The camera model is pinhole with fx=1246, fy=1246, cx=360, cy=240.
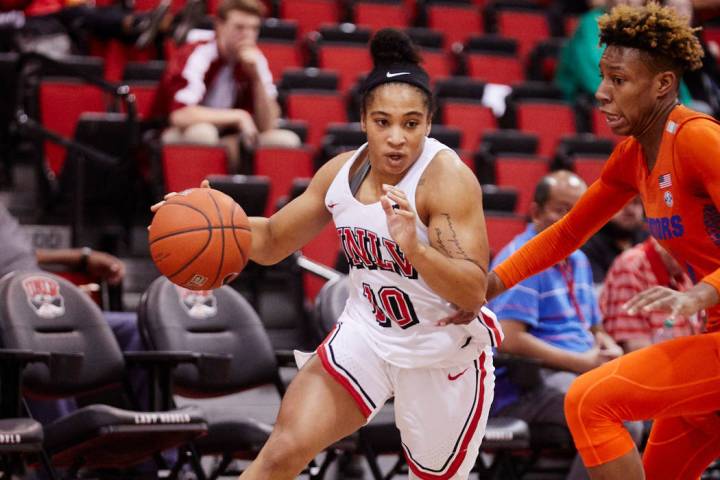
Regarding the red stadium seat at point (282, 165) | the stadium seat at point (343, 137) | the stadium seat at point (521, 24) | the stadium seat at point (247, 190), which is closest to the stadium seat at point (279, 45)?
the stadium seat at point (343, 137)

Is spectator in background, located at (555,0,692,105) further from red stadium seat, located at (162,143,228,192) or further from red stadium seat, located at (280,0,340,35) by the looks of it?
red stadium seat, located at (162,143,228,192)

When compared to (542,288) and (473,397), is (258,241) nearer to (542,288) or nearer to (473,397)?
(473,397)

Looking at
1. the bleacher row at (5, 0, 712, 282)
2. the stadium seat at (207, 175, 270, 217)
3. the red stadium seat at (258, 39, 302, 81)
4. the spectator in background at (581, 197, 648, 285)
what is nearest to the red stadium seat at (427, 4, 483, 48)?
the bleacher row at (5, 0, 712, 282)

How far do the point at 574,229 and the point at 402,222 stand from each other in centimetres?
85

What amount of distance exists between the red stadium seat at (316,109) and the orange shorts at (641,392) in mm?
5280

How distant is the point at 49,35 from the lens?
28.0 feet

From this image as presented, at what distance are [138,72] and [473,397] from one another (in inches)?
214

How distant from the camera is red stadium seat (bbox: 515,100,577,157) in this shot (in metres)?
9.74

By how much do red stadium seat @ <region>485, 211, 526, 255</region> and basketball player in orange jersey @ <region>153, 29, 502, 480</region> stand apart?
3.54 m

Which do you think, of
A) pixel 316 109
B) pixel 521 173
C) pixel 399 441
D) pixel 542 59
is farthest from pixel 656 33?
pixel 542 59

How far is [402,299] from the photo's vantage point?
390cm

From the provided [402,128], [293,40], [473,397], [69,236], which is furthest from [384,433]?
[293,40]

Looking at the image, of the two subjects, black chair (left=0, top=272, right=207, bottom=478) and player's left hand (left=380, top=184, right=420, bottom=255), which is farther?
black chair (left=0, top=272, right=207, bottom=478)

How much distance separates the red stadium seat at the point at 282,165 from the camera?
24.8 ft
